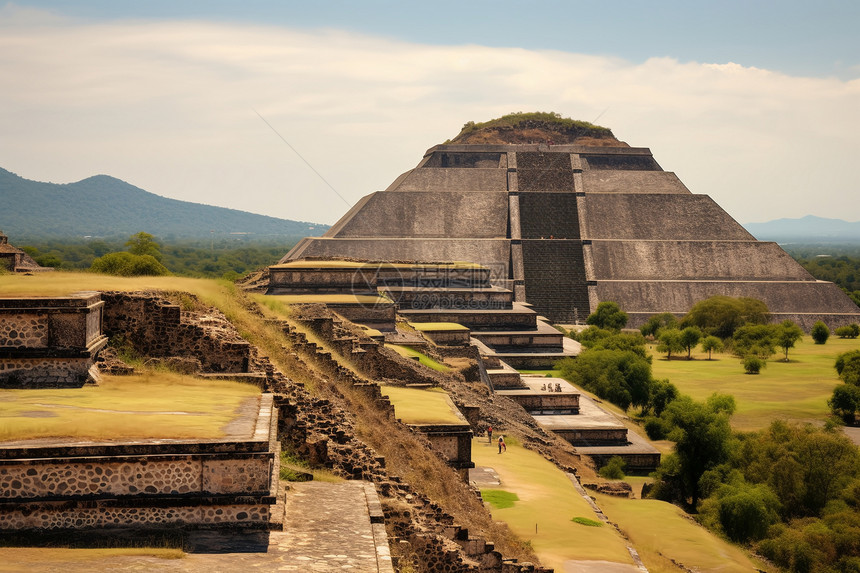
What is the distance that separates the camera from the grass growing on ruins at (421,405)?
15.0 meters

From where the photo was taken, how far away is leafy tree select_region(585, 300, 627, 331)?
156 ft

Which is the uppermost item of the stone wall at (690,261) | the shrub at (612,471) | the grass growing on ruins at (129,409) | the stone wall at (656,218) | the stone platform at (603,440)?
the stone wall at (656,218)

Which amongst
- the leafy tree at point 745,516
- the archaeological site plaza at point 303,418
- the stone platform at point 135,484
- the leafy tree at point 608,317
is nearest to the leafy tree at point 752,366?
the archaeological site plaza at point 303,418

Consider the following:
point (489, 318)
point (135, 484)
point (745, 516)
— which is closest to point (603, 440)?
point (745, 516)

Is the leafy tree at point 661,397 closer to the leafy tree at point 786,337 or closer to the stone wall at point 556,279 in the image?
the leafy tree at point 786,337

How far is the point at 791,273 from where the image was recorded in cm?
5772

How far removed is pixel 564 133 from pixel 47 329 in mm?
72912

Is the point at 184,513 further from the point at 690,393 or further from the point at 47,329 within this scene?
the point at 690,393

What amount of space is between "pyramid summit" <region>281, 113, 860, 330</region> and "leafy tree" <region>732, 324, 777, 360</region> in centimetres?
641

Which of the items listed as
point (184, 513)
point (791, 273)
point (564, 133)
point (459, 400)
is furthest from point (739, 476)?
point (564, 133)

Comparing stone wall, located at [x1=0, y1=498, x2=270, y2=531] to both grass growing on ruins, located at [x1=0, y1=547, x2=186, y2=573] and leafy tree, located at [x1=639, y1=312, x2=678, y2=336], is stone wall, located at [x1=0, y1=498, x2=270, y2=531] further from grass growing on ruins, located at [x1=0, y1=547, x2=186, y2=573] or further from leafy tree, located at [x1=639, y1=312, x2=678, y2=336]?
leafy tree, located at [x1=639, y1=312, x2=678, y2=336]

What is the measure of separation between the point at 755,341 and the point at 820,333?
599 cm

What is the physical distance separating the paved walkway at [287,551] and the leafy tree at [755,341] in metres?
37.3

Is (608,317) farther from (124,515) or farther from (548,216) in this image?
(124,515)
